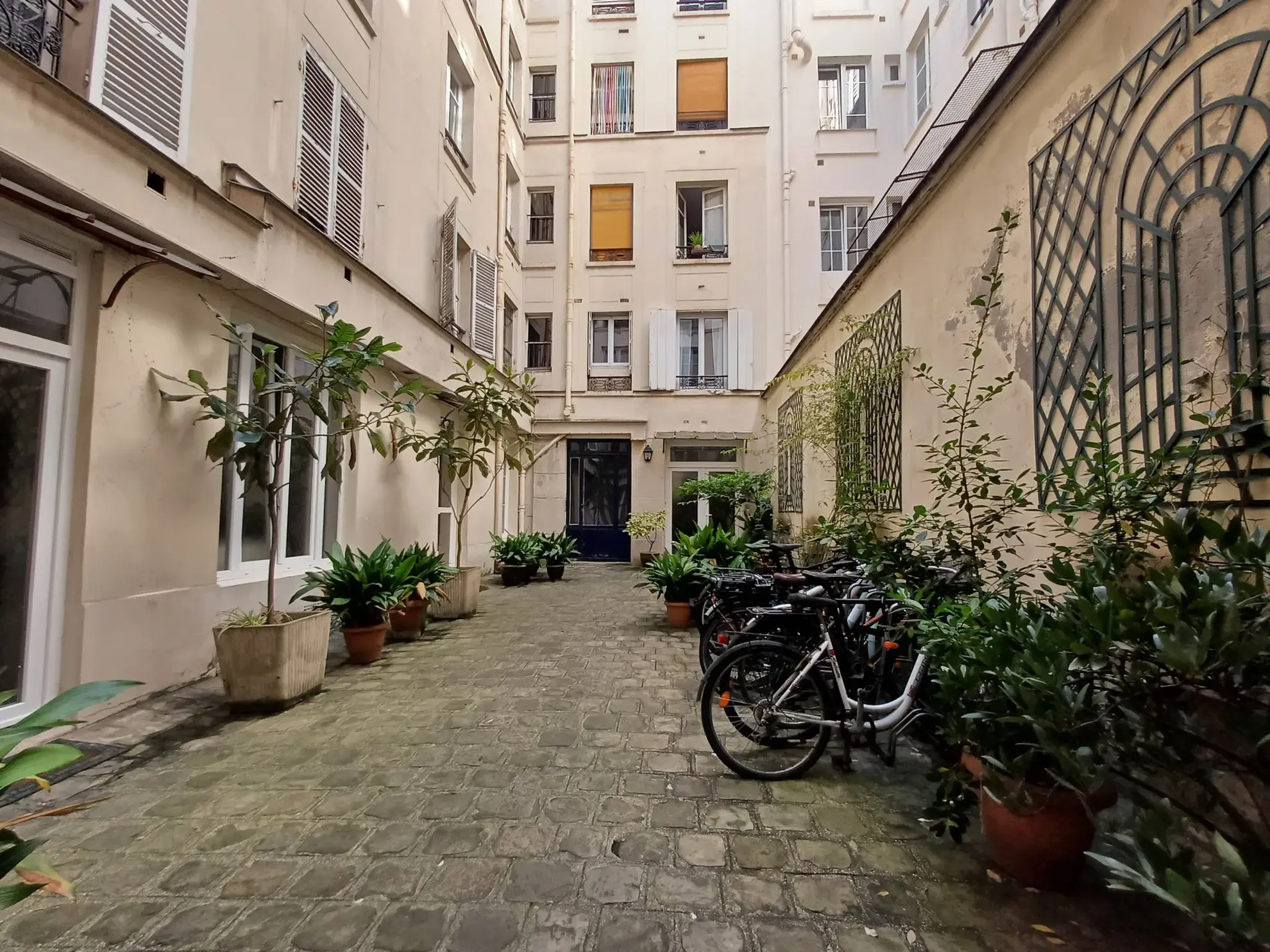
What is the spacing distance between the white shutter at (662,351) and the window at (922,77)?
5554 mm

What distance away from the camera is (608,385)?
11898 millimetres

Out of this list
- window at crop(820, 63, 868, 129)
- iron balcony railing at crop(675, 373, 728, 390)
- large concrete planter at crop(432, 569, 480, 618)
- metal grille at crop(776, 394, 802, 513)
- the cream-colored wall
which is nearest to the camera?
the cream-colored wall

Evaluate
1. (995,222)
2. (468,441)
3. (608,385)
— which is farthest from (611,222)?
(995,222)

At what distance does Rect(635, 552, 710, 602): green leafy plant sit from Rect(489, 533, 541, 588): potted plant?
359 cm

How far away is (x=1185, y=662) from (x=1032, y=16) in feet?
25.8

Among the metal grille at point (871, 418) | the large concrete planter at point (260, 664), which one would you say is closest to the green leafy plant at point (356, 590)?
the large concrete planter at point (260, 664)

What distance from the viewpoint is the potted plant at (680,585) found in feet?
19.4

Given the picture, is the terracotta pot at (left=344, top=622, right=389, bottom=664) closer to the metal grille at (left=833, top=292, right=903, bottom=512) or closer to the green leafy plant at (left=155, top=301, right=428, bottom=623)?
the green leafy plant at (left=155, top=301, right=428, bottom=623)

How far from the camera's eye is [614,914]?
1.83 m

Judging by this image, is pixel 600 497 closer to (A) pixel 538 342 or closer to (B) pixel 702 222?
(A) pixel 538 342

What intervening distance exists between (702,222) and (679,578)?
30.0 ft

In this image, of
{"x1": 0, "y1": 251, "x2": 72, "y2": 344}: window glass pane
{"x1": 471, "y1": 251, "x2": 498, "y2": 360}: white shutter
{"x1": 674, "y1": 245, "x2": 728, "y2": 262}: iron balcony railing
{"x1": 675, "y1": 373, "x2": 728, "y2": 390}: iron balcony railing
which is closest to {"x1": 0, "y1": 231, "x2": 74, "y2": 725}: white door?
{"x1": 0, "y1": 251, "x2": 72, "y2": 344}: window glass pane

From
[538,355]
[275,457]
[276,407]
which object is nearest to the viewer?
[275,457]

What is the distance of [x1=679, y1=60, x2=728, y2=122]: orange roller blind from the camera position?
39.7 ft
